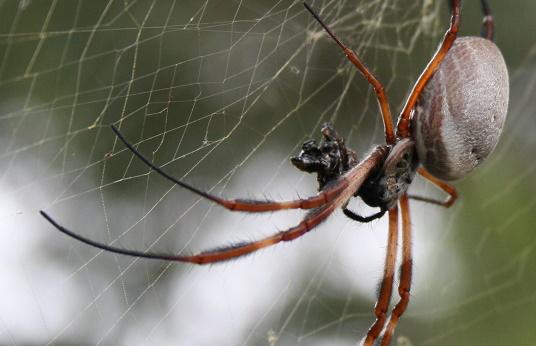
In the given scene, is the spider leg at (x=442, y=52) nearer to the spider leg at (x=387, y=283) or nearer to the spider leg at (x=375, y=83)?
the spider leg at (x=375, y=83)

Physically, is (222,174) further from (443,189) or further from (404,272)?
(404,272)

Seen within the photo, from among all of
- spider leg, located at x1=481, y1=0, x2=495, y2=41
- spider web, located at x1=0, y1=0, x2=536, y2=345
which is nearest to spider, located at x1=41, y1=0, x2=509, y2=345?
spider web, located at x1=0, y1=0, x2=536, y2=345

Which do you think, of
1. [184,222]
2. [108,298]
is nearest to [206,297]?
[108,298]

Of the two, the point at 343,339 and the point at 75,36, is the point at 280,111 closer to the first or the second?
the point at 75,36

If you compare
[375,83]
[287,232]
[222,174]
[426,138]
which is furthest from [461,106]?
[222,174]

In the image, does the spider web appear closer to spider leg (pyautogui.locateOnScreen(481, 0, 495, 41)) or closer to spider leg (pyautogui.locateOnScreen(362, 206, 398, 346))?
spider leg (pyautogui.locateOnScreen(362, 206, 398, 346))

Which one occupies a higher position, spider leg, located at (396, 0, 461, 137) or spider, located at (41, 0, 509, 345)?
spider leg, located at (396, 0, 461, 137)

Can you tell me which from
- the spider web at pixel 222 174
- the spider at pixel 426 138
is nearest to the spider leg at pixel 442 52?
the spider at pixel 426 138
